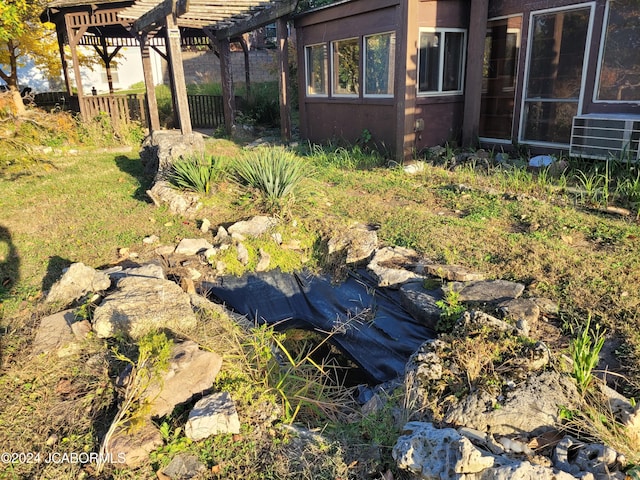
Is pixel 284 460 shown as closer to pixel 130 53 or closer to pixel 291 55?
pixel 291 55

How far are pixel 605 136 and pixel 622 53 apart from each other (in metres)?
1.21

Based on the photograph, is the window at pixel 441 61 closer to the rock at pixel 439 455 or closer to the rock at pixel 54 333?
the rock at pixel 54 333

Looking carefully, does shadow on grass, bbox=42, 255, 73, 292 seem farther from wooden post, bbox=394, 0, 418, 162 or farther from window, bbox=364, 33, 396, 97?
window, bbox=364, 33, 396, 97

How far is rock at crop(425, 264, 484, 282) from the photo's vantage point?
13.4 ft

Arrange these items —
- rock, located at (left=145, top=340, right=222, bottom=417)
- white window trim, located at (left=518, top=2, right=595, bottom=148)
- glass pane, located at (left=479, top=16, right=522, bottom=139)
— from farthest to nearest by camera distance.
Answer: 1. glass pane, located at (left=479, top=16, right=522, bottom=139)
2. white window trim, located at (left=518, top=2, right=595, bottom=148)
3. rock, located at (left=145, top=340, right=222, bottom=417)

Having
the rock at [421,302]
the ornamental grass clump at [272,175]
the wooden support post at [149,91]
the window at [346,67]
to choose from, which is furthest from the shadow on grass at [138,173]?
the window at [346,67]

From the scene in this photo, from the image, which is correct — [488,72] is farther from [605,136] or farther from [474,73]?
[605,136]

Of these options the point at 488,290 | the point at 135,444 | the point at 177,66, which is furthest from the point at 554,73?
the point at 135,444

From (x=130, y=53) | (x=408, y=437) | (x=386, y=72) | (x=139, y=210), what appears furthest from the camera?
(x=130, y=53)

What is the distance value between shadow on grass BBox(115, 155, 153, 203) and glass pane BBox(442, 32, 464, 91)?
5.52 meters

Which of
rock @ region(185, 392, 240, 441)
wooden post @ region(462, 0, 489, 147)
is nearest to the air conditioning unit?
wooden post @ region(462, 0, 489, 147)

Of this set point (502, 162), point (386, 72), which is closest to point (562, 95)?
point (502, 162)

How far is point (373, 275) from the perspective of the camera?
461cm

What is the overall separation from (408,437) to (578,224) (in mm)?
3650
